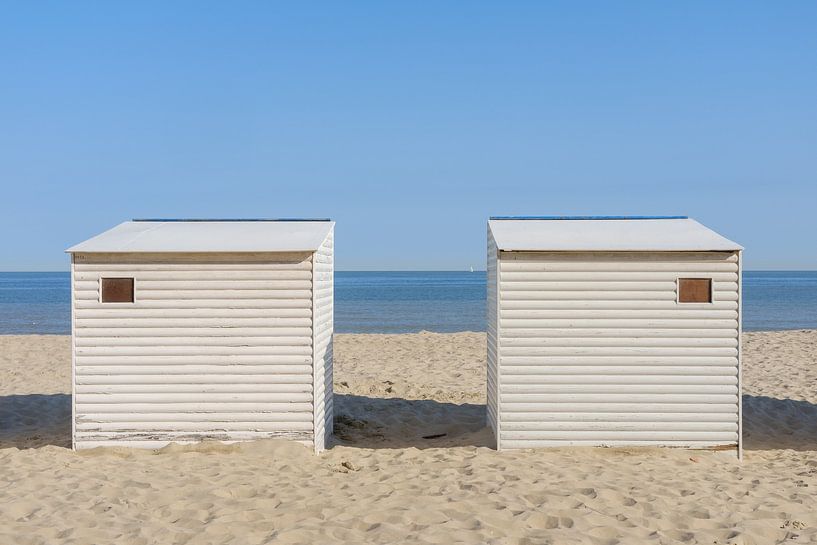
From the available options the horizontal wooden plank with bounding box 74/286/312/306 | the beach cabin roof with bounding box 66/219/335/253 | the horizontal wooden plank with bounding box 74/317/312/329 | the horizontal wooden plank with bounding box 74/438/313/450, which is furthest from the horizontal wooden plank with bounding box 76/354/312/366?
the beach cabin roof with bounding box 66/219/335/253

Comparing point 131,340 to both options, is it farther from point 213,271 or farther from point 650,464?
point 650,464

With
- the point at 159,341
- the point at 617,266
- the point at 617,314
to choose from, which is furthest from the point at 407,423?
the point at 617,266

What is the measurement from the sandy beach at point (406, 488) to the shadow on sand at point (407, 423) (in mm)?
47

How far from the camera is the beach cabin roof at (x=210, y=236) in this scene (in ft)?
31.5

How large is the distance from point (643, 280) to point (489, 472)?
3.19m

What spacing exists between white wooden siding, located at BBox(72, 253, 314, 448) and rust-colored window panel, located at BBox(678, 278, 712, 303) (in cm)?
477

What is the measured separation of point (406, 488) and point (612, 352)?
3332 millimetres

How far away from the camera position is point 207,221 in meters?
11.6

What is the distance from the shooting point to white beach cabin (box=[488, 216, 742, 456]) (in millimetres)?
9547

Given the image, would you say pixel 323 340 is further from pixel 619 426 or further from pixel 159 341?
pixel 619 426

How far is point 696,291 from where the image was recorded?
31.3 feet

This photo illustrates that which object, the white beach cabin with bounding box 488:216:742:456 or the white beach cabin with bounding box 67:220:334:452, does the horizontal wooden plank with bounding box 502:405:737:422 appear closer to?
the white beach cabin with bounding box 488:216:742:456

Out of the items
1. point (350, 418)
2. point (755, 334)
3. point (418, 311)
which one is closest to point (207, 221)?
point (350, 418)

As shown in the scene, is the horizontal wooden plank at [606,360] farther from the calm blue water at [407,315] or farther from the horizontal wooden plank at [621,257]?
the calm blue water at [407,315]
